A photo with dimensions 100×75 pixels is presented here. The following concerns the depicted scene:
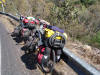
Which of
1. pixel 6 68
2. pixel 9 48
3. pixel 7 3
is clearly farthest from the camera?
pixel 7 3

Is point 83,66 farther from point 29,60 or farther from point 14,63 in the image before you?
point 14,63

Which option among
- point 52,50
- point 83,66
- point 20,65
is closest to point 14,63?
point 20,65

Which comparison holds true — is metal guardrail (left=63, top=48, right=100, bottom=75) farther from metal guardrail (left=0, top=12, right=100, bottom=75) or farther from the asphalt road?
the asphalt road

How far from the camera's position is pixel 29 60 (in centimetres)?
565

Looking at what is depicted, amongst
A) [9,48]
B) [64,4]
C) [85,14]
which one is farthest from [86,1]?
[9,48]

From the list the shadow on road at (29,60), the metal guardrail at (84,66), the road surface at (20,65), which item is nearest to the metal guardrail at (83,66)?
the metal guardrail at (84,66)

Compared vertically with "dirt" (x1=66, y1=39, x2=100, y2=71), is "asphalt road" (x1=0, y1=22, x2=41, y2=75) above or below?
below

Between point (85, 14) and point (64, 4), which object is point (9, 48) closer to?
point (64, 4)

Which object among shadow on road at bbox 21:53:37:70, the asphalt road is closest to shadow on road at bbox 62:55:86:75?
the asphalt road

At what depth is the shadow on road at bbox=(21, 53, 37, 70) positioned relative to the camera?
16.9 feet

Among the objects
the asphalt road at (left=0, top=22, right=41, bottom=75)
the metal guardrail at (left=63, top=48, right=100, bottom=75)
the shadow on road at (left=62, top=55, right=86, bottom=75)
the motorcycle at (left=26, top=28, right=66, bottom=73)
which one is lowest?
the asphalt road at (left=0, top=22, right=41, bottom=75)

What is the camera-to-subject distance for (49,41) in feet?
13.2

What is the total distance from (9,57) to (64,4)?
8669 millimetres

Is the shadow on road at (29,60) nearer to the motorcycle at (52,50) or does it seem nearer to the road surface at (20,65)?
the road surface at (20,65)
